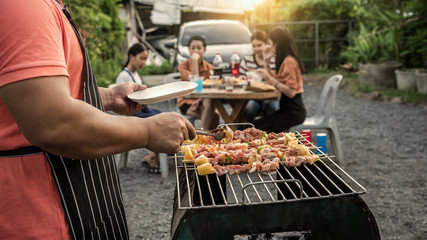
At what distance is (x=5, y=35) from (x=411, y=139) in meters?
7.14

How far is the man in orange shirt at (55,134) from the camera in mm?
1223

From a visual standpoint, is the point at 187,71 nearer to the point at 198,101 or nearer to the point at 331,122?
the point at 198,101

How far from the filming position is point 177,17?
15148 millimetres

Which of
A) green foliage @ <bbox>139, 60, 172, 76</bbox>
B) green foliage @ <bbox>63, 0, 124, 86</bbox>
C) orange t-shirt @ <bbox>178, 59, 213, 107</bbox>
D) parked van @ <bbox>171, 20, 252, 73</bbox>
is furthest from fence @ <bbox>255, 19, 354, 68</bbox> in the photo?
orange t-shirt @ <bbox>178, 59, 213, 107</bbox>

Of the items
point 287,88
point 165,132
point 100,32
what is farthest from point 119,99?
point 100,32

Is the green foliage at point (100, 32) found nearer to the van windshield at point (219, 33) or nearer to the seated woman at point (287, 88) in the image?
the van windshield at point (219, 33)

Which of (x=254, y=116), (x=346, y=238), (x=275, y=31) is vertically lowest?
(x=254, y=116)

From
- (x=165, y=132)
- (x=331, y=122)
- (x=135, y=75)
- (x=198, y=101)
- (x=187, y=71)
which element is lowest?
(x=331, y=122)

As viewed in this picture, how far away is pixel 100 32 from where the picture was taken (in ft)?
36.4

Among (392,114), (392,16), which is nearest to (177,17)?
(392,16)

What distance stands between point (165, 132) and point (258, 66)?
19.9 ft

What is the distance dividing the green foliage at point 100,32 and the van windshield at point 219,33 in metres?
2.11

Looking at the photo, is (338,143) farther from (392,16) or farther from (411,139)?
(392,16)

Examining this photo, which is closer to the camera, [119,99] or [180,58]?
[119,99]
